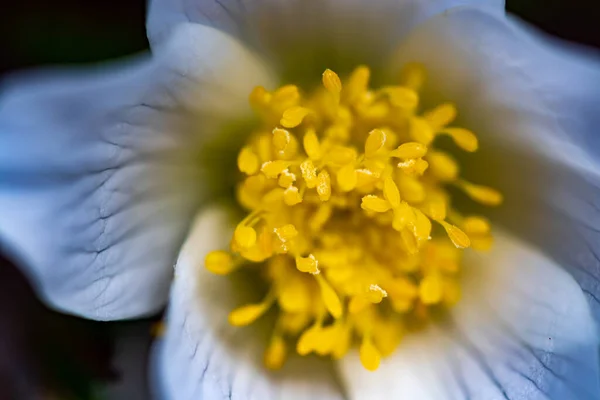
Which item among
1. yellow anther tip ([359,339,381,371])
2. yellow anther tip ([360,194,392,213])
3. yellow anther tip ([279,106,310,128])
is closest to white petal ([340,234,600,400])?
yellow anther tip ([359,339,381,371])

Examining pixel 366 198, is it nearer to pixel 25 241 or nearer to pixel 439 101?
pixel 439 101

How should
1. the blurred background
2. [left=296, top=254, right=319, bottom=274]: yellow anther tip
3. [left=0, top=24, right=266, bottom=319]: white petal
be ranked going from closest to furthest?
1. [left=0, top=24, right=266, bottom=319]: white petal
2. [left=296, top=254, right=319, bottom=274]: yellow anther tip
3. the blurred background

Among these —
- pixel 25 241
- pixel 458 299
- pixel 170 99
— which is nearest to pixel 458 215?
pixel 458 299

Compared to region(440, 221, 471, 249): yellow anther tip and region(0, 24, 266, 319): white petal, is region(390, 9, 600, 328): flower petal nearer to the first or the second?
region(440, 221, 471, 249): yellow anther tip

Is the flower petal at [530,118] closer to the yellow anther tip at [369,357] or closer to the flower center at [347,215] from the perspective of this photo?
the flower center at [347,215]

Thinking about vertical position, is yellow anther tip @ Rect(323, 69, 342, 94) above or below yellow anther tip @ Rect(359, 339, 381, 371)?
above

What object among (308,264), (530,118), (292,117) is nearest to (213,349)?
(308,264)
